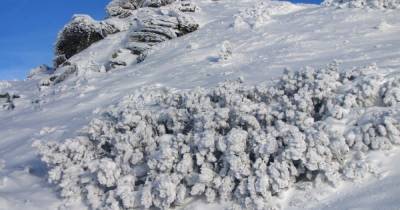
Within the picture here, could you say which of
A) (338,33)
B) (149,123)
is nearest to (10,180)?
(149,123)

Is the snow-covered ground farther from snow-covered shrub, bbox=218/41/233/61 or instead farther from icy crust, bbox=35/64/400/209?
icy crust, bbox=35/64/400/209

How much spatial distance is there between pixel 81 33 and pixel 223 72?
9.70 meters

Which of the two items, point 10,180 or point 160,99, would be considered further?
point 160,99

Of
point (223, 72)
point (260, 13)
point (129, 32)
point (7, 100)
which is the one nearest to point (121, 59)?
point (129, 32)

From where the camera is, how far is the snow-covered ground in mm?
4930

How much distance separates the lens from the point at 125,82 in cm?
1155

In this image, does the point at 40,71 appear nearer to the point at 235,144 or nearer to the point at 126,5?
the point at 126,5

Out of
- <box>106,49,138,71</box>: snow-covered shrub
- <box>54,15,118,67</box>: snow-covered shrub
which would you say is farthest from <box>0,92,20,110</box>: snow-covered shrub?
<box>54,15,118,67</box>: snow-covered shrub

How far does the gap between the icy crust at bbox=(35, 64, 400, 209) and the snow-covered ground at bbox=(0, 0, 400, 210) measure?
9.2 inches

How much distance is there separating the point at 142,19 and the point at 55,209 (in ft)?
40.9

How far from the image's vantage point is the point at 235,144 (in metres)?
5.26

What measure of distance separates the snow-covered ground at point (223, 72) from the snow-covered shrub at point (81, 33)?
2.89 ft

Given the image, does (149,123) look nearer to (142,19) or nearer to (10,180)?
(10,180)

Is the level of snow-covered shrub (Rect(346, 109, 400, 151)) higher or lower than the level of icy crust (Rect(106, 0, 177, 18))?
lower
